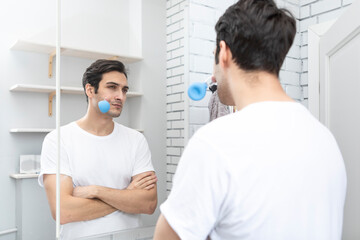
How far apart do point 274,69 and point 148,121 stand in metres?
0.56

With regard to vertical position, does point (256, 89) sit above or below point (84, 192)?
above

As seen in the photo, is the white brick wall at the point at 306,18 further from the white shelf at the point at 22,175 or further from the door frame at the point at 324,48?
the white shelf at the point at 22,175

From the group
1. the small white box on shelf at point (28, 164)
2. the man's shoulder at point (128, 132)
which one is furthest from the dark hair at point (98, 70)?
the small white box on shelf at point (28, 164)

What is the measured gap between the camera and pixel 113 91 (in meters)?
1.08

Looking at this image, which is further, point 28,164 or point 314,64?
point 314,64

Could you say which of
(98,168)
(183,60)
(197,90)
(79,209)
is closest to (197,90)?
(197,90)

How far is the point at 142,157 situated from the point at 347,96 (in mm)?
741

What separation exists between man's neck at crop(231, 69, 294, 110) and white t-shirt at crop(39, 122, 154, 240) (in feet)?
1.67

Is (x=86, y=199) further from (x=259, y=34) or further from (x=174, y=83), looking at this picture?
(x=259, y=34)

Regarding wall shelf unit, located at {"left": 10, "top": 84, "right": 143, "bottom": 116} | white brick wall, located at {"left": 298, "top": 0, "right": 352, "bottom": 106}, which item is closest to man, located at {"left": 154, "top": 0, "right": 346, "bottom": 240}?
wall shelf unit, located at {"left": 10, "top": 84, "right": 143, "bottom": 116}

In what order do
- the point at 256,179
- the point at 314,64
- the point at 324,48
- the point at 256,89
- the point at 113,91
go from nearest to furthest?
the point at 256,179
the point at 256,89
the point at 113,91
the point at 324,48
the point at 314,64

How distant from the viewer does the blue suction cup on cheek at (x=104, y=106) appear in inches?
42.6

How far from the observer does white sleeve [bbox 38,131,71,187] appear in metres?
1.02

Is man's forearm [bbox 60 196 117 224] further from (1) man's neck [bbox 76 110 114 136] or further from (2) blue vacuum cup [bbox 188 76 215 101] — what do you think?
(2) blue vacuum cup [bbox 188 76 215 101]
